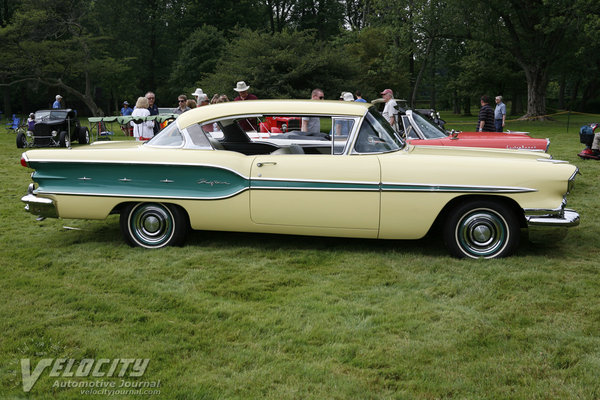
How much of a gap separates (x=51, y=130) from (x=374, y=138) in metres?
14.8

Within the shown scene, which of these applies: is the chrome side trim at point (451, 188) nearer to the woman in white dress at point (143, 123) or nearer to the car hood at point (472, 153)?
the car hood at point (472, 153)

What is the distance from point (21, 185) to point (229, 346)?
26.6ft

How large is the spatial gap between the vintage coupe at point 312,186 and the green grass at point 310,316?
0.33 meters

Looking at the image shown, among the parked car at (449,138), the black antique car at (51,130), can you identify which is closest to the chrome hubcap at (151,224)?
the parked car at (449,138)

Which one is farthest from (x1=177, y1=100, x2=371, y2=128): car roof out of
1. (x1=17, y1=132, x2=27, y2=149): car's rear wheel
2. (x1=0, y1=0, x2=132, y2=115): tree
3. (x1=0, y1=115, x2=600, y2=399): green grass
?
(x1=0, y1=0, x2=132, y2=115): tree

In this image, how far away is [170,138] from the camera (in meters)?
5.94

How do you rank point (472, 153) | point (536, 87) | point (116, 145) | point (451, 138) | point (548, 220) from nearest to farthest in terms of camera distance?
point (548, 220) < point (472, 153) < point (116, 145) < point (451, 138) < point (536, 87)

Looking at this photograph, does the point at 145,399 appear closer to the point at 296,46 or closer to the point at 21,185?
the point at 21,185

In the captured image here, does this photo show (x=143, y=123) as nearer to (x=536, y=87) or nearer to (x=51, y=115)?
(x=51, y=115)

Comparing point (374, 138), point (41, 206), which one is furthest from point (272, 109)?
point (41, 206)

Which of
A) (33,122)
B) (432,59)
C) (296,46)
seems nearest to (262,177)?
(33,122)

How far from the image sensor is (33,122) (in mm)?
18500

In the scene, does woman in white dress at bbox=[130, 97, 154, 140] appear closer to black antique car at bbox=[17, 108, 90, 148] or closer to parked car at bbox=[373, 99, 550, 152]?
black antique car at bbox=[17, 108, 90, 148]

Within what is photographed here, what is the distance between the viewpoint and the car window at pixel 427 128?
9591 mm
